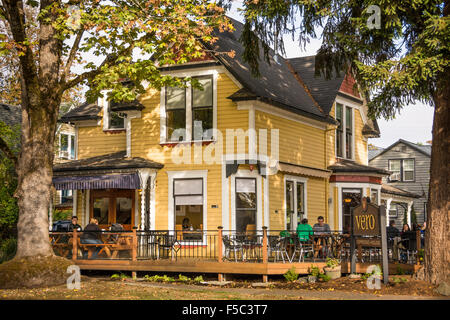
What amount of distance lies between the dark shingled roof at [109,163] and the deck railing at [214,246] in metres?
2.45

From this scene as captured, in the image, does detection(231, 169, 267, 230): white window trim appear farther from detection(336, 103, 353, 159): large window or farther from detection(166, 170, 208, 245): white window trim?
detection(336, 103, 353, 159): large window

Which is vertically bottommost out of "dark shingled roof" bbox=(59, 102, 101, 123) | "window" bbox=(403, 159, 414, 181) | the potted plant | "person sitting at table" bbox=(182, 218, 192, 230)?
the potted plant

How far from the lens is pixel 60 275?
597 inches

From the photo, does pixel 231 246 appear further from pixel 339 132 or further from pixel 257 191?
pixel 339 132

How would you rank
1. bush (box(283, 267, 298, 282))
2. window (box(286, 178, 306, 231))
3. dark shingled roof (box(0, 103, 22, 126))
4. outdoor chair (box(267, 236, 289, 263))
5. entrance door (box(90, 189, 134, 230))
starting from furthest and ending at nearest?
dark shingled roof (box(0, 103, 22, 126)), entrance door (box(90, 189, 134, 230)), window (box(286, 178, 306, 231)), outdoor chair (box(267, 236, 289, 263)), bush (box(283, 267, 298, 282))

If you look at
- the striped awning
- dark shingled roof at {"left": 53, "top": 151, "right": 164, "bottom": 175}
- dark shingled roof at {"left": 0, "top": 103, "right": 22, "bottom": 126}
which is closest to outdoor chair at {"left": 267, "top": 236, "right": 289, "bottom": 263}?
the striped awning

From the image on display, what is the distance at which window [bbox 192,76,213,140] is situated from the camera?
70.2ft

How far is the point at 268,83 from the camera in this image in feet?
76.1

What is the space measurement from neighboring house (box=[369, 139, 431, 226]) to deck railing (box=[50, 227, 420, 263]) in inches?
1011

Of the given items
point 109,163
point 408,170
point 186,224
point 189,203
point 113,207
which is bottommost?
point 186,224

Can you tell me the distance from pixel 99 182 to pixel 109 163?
3.78ft


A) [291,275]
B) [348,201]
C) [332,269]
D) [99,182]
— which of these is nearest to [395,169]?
[348,201]

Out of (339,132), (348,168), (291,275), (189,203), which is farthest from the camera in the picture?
(339,132)

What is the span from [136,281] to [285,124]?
8110 millimetres
